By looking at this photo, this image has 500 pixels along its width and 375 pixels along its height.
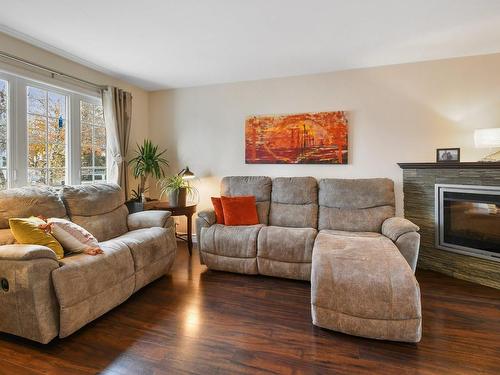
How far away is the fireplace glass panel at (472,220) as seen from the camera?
2625 mm

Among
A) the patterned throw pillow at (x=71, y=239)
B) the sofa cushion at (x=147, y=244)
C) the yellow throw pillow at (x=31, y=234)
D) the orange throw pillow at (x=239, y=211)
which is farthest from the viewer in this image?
the orange throw pillow at (x=239, y=211)

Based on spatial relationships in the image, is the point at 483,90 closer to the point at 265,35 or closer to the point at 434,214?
the point at 434,214

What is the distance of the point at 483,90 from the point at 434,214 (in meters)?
1.43

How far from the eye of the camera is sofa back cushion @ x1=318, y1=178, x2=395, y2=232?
2.94 m

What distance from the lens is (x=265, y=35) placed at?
97.0 inches

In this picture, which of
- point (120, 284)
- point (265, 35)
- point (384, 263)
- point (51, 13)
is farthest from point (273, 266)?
point (51, 13)

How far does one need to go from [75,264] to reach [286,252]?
1.75 m

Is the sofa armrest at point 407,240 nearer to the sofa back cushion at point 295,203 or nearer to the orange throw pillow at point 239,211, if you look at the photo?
the sofa back cushion at point 295,203

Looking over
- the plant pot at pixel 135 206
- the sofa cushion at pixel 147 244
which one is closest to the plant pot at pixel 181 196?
the plant pot at pixel 135 206

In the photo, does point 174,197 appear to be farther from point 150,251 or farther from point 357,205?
point 357,205

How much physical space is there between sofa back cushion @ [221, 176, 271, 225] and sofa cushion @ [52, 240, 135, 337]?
1543mm

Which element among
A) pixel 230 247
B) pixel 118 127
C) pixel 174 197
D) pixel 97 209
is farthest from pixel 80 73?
pixel 230 247

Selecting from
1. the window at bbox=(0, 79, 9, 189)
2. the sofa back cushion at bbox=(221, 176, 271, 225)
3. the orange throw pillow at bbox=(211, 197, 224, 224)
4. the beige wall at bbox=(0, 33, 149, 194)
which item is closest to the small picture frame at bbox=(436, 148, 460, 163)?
the sofa back cushion at bbox=(221, 176, 271, 225)

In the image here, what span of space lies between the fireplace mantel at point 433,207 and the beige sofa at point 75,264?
275 centimetres
